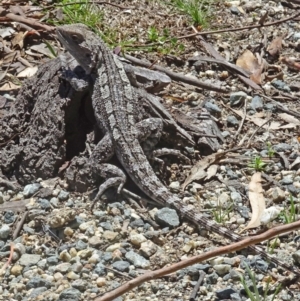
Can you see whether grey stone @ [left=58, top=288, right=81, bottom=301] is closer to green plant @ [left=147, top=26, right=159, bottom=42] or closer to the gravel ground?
the gravel ground

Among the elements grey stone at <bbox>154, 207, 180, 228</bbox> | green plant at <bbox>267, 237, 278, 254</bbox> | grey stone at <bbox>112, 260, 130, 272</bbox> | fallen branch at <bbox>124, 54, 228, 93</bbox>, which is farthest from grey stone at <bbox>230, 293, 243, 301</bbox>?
fallen branch at <bbox>124, 54, 228, 93</bbox>

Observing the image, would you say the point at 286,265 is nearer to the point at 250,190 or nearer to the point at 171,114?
the point at 250,190

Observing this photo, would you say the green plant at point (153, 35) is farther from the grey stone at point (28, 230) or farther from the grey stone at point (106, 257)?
the grey stone at point (106, 257)

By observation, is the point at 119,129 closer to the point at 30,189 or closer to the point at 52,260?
the point at 30,189

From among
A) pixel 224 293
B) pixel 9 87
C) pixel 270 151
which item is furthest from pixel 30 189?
pixel 270 151

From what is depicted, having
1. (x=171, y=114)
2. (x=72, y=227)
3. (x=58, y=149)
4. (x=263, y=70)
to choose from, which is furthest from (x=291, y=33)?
(x=72, y=227)
